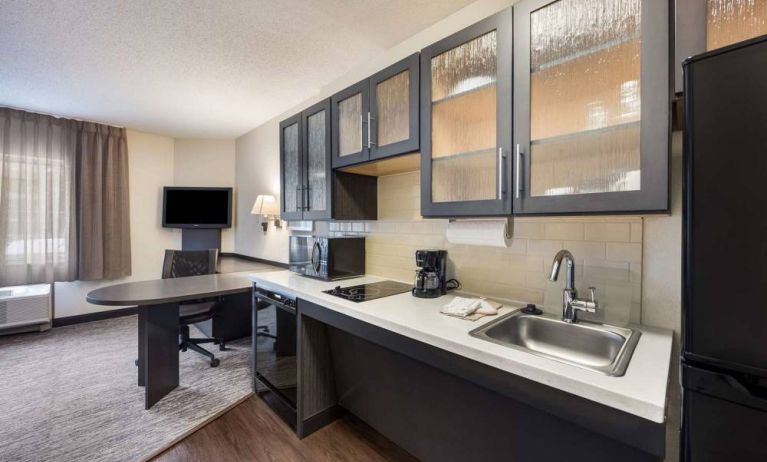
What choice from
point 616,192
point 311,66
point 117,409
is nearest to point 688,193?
point 616,192

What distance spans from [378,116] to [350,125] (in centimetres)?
25

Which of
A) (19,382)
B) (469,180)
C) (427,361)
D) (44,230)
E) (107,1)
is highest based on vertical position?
(107,1)

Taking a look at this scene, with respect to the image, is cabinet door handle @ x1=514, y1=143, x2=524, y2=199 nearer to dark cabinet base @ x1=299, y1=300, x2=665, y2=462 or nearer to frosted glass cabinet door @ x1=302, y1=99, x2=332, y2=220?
dark cabinet base @ x1=299, y1=300, x2=665, y2=462

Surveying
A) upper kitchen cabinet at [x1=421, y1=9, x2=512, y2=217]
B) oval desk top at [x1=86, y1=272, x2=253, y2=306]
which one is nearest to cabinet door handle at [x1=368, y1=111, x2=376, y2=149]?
upper kitchen cabinet at [x1=421, y1=9, x2=512, y2=217]

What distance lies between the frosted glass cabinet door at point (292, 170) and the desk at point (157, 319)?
729 millimetres

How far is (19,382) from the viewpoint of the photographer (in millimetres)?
2469

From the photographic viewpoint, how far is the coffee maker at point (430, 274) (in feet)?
5.54

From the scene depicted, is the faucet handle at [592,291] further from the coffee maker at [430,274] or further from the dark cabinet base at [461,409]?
the coffee maker at [430,274]

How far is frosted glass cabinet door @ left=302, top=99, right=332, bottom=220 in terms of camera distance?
2139mm

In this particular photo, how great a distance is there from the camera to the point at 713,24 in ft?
2.86

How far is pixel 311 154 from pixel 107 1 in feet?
4.46

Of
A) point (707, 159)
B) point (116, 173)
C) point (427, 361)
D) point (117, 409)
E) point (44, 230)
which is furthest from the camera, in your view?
point (116, 173)

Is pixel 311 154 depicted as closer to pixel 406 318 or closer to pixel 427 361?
pixel 406 318

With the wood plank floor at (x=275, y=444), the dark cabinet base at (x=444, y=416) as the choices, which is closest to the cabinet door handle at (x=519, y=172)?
the dark cabinet base at (x=444, y=416)
